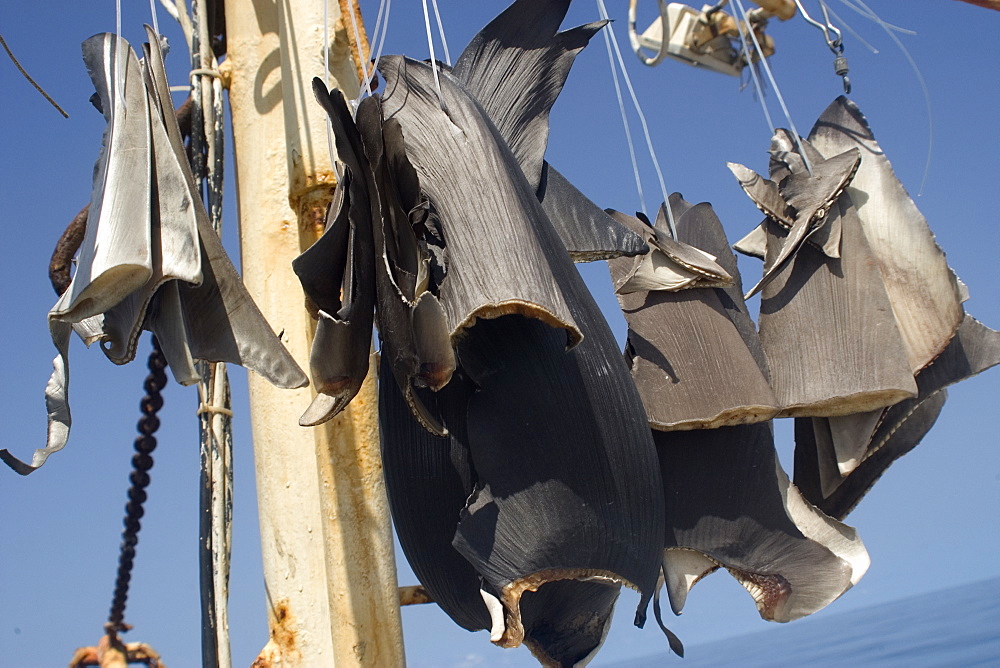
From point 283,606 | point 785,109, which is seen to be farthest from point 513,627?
point 785,109

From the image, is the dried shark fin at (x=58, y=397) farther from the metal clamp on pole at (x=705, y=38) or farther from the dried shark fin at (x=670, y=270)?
the metal clamp on pole at (x=705, y=38)

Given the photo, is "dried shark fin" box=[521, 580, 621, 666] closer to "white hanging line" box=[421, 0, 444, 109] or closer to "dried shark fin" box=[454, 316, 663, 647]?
"dried shark fin" box=[454, 316, 663, 647]

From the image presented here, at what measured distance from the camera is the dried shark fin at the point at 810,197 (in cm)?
154

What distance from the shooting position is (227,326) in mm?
1201

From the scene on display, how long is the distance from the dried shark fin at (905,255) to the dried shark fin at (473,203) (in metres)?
0.60

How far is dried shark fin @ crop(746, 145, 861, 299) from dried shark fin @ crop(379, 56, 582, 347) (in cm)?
48

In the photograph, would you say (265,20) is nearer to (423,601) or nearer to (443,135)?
(443,135)

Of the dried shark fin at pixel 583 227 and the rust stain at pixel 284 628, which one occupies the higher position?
the dried shark fin at pixel 583 227

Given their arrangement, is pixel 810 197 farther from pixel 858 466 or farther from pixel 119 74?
pixel 119 74

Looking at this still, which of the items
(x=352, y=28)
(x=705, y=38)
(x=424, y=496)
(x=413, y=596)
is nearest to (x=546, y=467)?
(x=424, y=496)

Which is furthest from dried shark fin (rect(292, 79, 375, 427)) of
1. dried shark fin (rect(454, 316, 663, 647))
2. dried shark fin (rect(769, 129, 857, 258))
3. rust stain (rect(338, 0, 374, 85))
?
dried shark fin (rect(769, 129, 857, 258))

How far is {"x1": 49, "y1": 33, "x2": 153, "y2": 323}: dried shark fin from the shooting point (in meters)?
1.11

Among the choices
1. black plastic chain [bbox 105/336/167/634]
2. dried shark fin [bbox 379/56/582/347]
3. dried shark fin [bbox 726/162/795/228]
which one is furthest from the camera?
black plastic chain [bbox 105/336/167/634]

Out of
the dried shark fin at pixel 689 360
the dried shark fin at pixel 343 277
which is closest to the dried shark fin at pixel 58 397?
the dried shark fin at pixel 343 277
